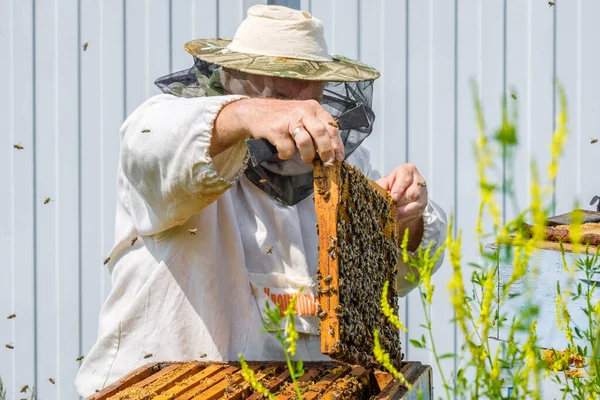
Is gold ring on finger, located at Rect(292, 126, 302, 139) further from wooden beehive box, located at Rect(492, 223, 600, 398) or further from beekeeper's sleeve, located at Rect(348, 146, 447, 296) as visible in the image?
beekeeper's sleeve, located at Rect(348, 146, 447, 296)

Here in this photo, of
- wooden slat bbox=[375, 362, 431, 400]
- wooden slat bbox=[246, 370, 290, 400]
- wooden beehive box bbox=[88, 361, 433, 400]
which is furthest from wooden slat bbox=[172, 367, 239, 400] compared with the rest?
wooden slat bbox=[375, 362, 431, 400]

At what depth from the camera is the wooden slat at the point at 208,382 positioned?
211cm

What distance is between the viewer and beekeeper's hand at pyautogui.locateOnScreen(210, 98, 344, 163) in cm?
205

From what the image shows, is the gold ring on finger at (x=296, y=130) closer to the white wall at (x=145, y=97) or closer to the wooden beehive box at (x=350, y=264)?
the wooden beehive box at (x=350, y=264)

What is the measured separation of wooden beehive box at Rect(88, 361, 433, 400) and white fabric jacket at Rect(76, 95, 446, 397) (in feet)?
1.37

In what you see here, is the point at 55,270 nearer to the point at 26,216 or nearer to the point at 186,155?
the point at 26,216

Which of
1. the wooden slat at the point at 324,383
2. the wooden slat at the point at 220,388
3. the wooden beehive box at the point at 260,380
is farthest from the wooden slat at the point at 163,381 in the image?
the wooden slat at the point at 324,383

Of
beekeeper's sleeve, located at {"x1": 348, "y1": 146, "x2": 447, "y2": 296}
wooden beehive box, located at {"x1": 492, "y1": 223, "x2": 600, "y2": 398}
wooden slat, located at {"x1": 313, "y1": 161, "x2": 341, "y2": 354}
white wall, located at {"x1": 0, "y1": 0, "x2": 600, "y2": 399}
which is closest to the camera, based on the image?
wooden slat, located at {"x1": 313, "y1": 161, "x2": 341, "y2": 354}

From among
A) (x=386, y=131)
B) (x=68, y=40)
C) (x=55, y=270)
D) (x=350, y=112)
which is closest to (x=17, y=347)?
(x=55, y=270)

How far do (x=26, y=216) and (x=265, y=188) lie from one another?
2.50 meters

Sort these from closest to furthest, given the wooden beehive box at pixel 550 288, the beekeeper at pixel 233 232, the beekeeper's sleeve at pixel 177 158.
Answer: the beekeeper's sleeve at pixel 177 158, the wooden beehive box at pixel 550 288, the beekeeper at pixel 233 232

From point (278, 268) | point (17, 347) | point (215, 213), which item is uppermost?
point (215, 213)

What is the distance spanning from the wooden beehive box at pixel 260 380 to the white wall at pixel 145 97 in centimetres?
215

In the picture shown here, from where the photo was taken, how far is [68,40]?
4.95 meters
